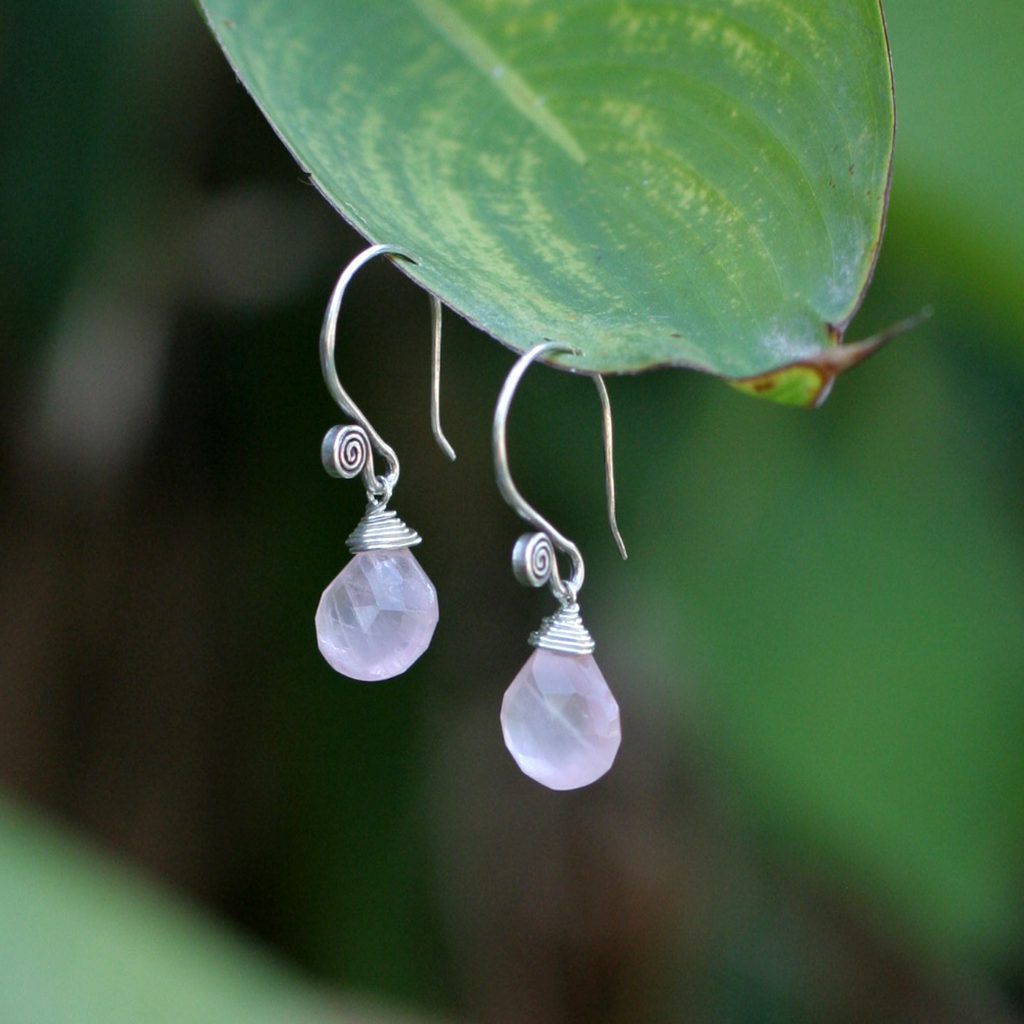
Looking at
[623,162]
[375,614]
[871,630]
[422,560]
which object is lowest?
[422,560]

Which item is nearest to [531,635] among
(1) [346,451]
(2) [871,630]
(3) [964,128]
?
(1) [346,451]

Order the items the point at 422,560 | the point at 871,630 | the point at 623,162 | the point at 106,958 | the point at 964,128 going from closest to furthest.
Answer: the point at 623,162 < the point at 106,958 < the point at 964,128 < the point at 871,630 < the point at 422,560

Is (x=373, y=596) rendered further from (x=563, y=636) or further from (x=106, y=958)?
(x=106, y=958)

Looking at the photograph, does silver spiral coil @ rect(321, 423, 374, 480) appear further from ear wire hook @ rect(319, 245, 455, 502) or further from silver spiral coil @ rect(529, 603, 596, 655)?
silver spiral coil @ rect(529, 603, 596, 655)

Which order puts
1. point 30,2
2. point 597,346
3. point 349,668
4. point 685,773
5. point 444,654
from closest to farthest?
point 597,346, point 349,668, point 30,2, point 444,654, point 685,773

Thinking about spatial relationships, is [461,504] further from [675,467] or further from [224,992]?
[224,992]

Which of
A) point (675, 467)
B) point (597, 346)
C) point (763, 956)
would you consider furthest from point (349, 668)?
point (763, 956)

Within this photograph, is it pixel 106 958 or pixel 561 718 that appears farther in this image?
pixel 106 958
